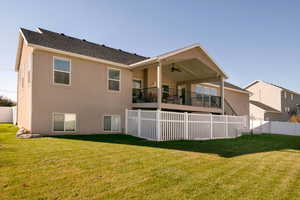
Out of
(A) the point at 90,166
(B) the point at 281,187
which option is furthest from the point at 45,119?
(B) the point at 281,187

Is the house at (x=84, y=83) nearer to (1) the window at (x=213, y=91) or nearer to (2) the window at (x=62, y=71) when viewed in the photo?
(2) the window at (x=62, y=71)

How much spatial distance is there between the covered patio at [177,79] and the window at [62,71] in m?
4.28

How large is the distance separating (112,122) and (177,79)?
842 cm

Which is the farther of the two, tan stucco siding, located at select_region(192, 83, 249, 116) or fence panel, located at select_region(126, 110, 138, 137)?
tan stucco siding, located at select_region(192, 83, 249, 116)

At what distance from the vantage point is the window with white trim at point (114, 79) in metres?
13.3

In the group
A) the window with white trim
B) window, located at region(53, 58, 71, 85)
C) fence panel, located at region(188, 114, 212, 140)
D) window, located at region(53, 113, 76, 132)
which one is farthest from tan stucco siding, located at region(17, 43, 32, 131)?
fence panel, located at region(188, 114, 212, 140)

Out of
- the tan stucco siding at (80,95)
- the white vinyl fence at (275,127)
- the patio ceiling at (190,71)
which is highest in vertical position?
the patio ceiling at (190,71)

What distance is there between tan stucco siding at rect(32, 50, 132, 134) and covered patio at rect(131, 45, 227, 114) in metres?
1.53

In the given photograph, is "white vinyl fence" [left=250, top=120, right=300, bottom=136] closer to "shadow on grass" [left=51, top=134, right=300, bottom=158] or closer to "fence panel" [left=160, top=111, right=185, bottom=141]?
"shadow on grass" [left=51, top=134, right=300, bottom=158]

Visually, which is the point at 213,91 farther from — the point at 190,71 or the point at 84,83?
the point at 84,83

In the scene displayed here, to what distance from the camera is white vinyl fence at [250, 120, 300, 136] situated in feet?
66.8

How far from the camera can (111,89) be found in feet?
43.5

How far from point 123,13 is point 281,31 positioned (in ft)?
43.3

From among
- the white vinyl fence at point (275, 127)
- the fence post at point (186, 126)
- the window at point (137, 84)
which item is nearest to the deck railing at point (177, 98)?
the window at point (137, 84)
